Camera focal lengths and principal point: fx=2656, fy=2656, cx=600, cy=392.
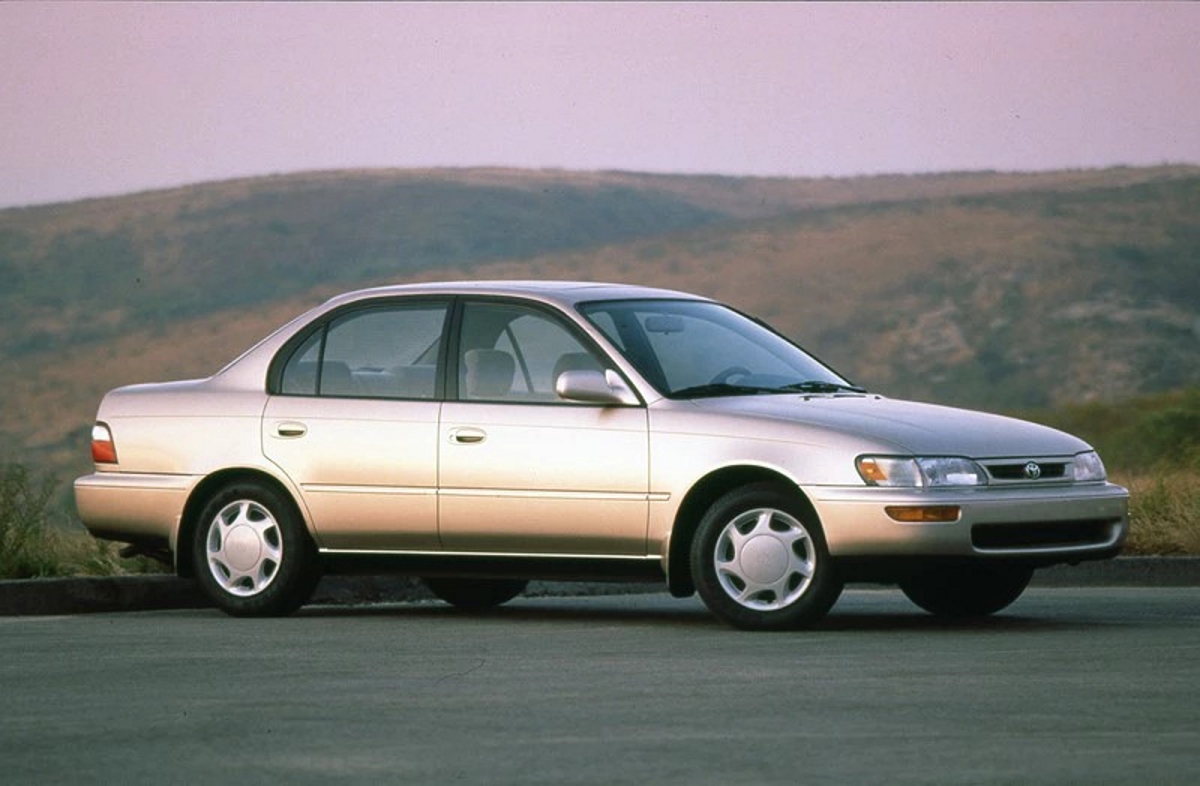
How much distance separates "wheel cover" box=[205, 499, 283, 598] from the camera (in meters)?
13.1

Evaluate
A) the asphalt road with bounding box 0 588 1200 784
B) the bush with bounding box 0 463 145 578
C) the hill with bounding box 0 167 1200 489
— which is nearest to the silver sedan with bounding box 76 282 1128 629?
the asphalt road with bounding box 0 588 1200 784

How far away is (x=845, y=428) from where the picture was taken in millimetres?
11703

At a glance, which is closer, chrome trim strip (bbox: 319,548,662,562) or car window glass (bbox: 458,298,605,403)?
chrome trim strip (bbox: 319,548,662,562)

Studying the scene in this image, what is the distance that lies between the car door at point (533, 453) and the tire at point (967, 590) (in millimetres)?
1712

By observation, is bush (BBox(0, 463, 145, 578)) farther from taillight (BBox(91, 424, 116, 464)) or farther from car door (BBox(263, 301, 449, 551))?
car door (BBox(263, 301, 449, 551))

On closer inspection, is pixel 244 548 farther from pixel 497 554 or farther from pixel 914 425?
pixel 914 425

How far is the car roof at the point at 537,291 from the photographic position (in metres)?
12.9

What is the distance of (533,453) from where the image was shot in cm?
1231

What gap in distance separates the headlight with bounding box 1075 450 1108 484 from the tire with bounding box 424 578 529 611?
342 cm

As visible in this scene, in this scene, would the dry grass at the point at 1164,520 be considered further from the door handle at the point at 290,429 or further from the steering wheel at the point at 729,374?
the door handle at the point at 290,429

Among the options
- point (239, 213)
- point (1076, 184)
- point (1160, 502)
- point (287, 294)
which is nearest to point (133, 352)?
point (287, 294)

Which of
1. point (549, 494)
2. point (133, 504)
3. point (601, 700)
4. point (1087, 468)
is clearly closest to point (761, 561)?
point (549, 494)

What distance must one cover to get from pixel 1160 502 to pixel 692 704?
9051mm

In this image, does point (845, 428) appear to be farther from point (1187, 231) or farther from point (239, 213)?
point (239, 213)
